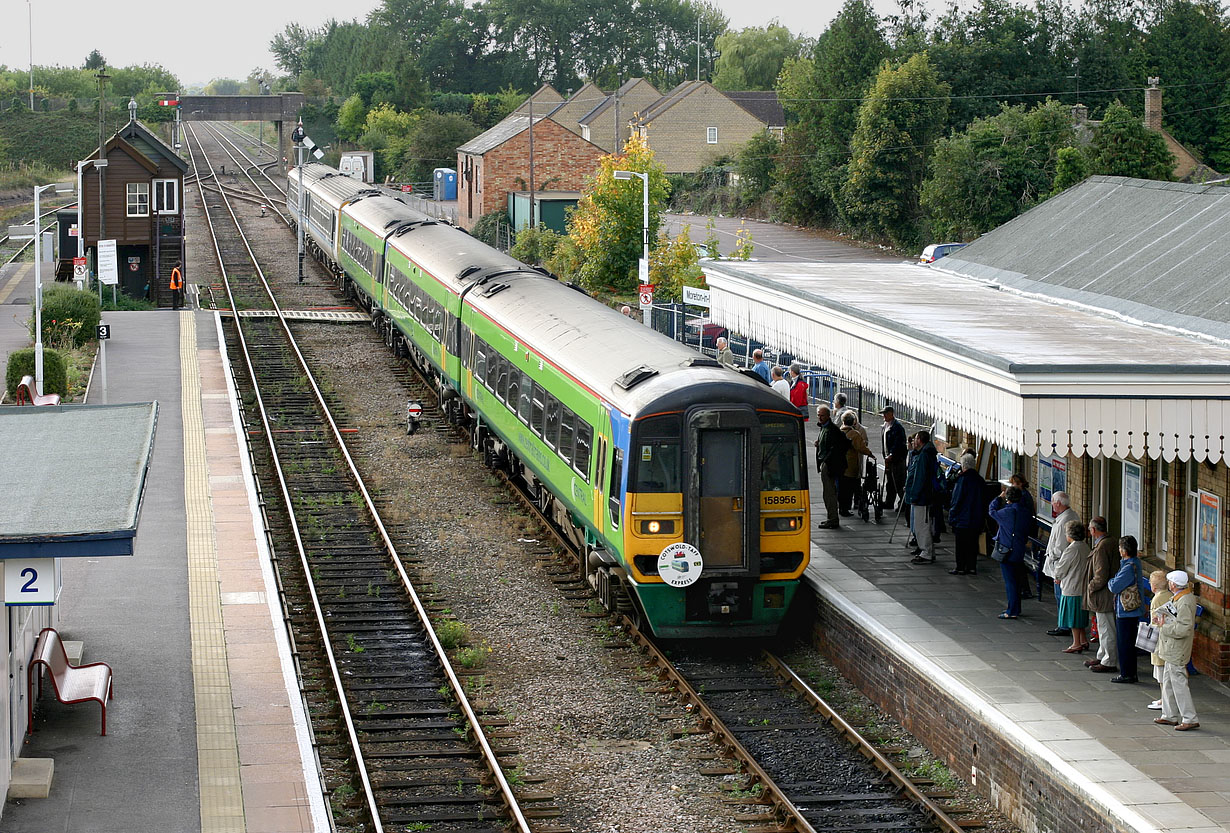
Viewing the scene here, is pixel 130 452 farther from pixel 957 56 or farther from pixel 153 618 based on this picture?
pixel 957 56

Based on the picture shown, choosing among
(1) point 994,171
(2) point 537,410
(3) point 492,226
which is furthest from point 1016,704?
(3) point 492,226

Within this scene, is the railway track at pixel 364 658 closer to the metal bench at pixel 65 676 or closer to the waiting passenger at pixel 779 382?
the metal bench at pixel 65 676

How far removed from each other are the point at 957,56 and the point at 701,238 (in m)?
16.0

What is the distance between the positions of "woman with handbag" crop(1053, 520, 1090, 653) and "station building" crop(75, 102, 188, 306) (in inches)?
1284

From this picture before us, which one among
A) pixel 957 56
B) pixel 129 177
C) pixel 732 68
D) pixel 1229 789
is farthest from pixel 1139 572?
pixel 732 68

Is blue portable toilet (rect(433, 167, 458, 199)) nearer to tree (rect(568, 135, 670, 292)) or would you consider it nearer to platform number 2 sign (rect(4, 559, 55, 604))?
tree (rect(568, 135, 670, 292))

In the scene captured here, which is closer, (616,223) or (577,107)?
(616,223)

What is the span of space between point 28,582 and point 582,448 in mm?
6811

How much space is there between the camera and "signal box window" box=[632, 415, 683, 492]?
14047 millimetres

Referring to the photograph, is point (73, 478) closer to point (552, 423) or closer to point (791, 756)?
point (791, 756)

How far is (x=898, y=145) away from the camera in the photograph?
57.2 metres

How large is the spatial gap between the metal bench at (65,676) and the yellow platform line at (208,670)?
0.81 m

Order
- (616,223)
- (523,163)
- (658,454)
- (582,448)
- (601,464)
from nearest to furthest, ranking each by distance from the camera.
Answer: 1. (658,454)
2. (601,464)
3. (582,448)
4. (616,223)
5. (523,163)

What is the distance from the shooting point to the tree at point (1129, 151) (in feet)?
143
